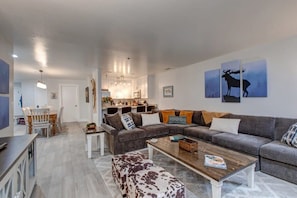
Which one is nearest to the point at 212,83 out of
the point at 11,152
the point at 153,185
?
the point at 153,185

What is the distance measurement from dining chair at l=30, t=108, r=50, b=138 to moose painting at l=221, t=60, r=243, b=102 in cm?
552

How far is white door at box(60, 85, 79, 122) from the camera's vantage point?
8340 millimetres

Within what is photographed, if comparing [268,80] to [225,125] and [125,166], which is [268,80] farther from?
[125,166]

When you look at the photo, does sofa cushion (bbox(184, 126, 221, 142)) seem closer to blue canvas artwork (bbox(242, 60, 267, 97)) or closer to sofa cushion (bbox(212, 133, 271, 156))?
sofa cushion (bbox(212, 133, 271, 156))

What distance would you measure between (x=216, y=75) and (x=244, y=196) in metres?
3.12

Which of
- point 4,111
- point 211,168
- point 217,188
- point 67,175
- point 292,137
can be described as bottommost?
point 67,175

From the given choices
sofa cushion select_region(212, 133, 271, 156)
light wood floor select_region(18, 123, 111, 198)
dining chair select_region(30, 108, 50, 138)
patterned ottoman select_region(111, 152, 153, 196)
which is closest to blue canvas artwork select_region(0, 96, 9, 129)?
light wood floor select_region(18, 123, 111, 198)

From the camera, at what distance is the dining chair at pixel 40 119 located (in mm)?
4992

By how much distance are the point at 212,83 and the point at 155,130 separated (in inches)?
83.2

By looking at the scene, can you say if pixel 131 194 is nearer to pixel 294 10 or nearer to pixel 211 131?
pixel 211 131

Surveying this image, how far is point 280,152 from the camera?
229cm

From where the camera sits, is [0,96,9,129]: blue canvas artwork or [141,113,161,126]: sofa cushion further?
[141,113,161,126]: sofa cushion

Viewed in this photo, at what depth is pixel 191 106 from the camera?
16.9 ft

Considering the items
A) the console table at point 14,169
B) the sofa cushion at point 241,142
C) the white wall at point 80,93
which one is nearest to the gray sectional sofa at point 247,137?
the sofa cushion at point 241,142
